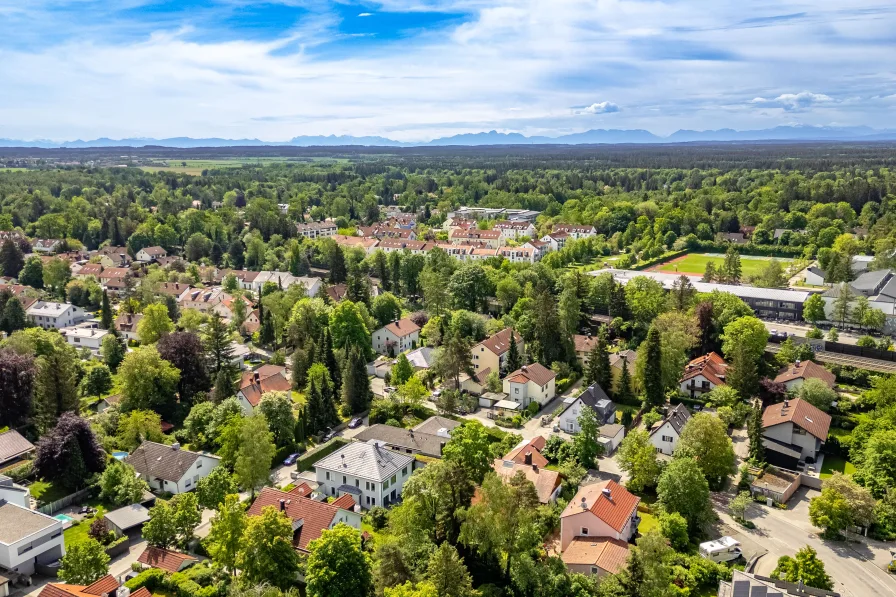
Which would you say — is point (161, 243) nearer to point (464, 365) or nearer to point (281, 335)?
point (281, 335)

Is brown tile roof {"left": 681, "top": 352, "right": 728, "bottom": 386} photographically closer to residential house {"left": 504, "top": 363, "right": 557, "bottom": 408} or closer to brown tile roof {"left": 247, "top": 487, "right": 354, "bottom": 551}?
residential house {"left": 504, "top": 363, "right": 557, "bottom": 408}

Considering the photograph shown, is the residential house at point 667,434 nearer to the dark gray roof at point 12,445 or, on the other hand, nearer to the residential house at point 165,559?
the residential house at point 165,559

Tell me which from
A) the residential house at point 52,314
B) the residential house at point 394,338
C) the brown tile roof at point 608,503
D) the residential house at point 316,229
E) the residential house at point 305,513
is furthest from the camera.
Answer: the residential house at point 316,229

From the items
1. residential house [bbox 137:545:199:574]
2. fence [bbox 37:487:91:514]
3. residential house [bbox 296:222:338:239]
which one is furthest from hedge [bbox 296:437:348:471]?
residential house [bbox 296:222:338:239]

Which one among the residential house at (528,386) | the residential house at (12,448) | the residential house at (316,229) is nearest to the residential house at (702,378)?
the residential house at (528,386)

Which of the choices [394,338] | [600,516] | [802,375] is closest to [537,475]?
[600,516]

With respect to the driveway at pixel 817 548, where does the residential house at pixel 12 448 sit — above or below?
above

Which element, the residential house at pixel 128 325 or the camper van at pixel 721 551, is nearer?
the camper van at pixel 721 551
